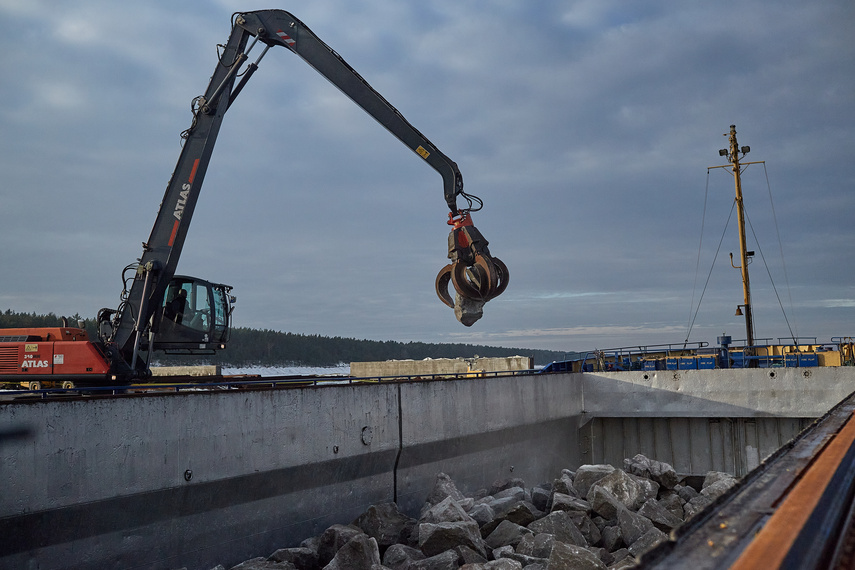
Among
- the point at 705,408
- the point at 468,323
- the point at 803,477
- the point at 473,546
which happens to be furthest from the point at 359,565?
the point at 705,408

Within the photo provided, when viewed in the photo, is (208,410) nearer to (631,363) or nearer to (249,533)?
(249,533)

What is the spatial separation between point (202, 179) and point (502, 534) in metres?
9.45

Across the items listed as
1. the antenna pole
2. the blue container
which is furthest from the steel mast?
the blue container

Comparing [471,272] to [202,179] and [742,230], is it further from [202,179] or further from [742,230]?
[742,230]

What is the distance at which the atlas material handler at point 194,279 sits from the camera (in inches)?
510

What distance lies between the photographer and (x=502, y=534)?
32.8 feet

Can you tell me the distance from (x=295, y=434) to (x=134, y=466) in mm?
2734

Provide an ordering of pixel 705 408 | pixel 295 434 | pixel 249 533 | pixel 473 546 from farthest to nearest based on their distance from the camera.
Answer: pixel 705 408, pixel 295 434, pixel 249 533, pixel 473 546

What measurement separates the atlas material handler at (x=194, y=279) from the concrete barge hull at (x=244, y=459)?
321cm

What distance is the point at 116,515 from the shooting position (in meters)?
8.10

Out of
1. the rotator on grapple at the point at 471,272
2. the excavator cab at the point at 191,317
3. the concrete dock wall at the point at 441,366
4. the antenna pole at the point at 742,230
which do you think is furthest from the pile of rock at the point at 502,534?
the antenna pole at the point at 742,230

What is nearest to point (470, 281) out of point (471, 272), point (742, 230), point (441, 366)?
point (471, 272)

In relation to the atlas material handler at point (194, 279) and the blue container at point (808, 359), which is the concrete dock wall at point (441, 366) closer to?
the blue container at point (808, 359)

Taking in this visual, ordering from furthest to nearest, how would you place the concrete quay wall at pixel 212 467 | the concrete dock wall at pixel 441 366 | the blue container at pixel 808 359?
the concrete dock wall at pixel 441 366 < the blue container at pixel 808 359 < the concrete quay wall at pixel 212 467
